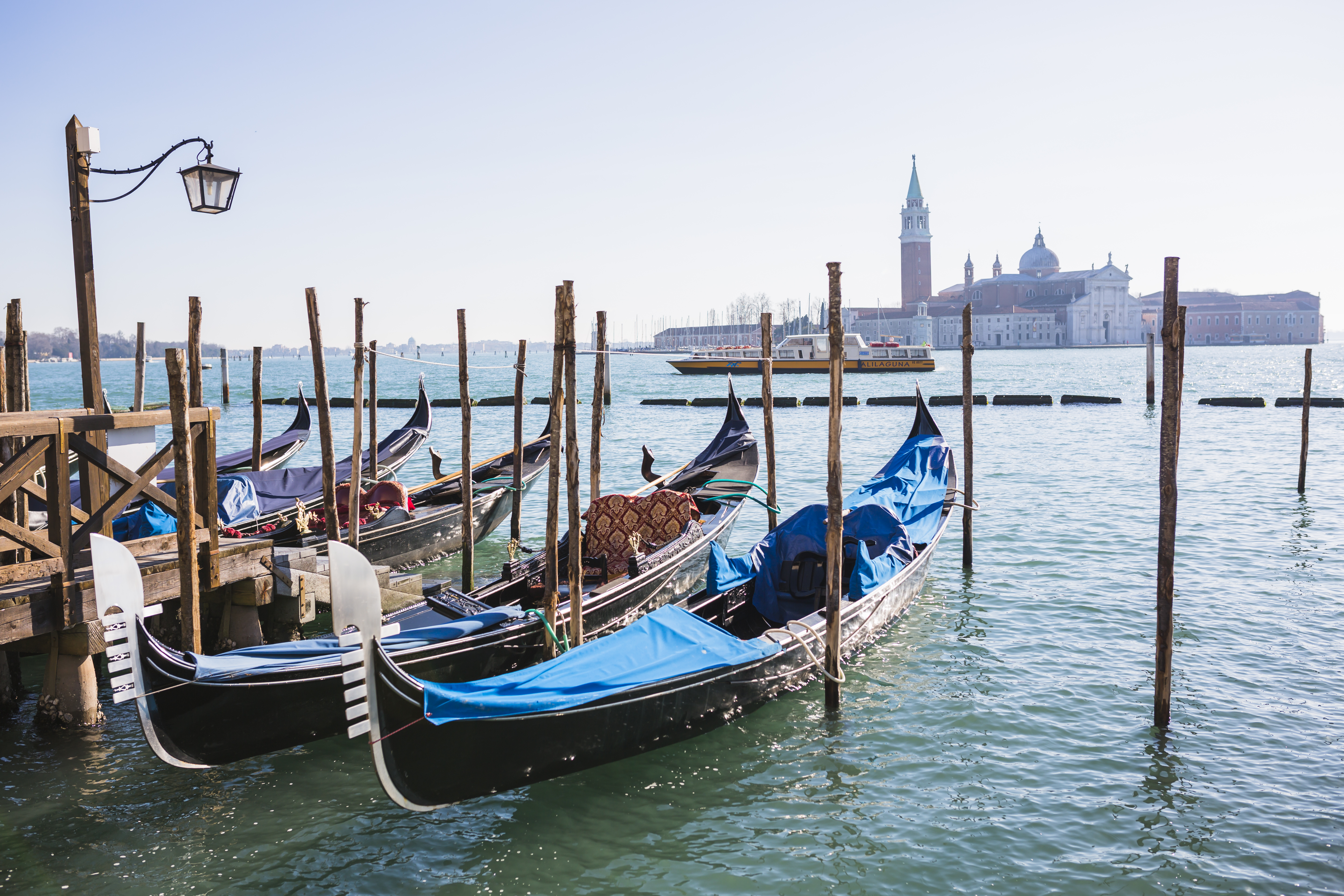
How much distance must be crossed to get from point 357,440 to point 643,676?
386 cm

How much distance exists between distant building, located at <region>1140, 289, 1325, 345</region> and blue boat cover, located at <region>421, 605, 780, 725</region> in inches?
3555

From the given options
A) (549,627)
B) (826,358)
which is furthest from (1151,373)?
(549,627)

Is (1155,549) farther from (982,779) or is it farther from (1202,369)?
(1202,369)

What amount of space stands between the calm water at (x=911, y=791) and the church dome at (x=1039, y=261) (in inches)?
3279

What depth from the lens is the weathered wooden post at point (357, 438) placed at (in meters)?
6.21

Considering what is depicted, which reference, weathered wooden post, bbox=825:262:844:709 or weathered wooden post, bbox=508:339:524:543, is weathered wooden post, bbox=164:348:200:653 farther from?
weathered wooden post, bbox=508:339:524:543

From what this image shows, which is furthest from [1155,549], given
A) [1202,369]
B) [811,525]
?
[1202,369]

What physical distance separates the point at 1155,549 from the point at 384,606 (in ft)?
19.9

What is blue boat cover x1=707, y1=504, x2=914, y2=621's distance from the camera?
5242mm

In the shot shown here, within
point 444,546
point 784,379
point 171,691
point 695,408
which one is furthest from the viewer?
point 784,379

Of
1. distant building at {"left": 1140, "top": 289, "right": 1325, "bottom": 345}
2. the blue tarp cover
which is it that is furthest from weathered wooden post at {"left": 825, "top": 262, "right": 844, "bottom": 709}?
distant building at {"left": 1140, "top": 289, "right": 1325, "bottom": 345}

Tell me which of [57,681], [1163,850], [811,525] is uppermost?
[811,525]

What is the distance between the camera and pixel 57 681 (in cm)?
420

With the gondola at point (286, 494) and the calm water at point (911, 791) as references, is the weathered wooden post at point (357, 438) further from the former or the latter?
the calm water at point (911, 791)
